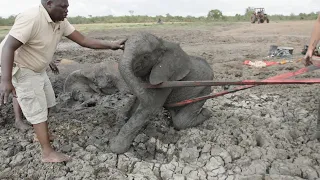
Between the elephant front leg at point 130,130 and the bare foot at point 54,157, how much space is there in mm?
471

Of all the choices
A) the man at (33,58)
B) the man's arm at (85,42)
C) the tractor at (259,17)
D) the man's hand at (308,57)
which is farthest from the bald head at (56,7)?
the tractor at (259,17)

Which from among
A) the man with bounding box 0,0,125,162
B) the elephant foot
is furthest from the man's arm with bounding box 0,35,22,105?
the elephant foot

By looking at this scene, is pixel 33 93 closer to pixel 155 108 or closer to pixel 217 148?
pixel 155 108

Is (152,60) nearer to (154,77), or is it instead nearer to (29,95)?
(154,77)

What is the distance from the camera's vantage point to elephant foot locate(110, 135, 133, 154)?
3.43 m

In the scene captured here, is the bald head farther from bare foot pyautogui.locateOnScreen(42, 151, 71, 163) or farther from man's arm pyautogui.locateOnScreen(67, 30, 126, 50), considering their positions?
bare foot pyautogui.locateOnScreen(42, 151, 71, 163)

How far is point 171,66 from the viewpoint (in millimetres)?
3551

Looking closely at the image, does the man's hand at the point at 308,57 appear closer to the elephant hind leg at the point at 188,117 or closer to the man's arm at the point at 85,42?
the elephant hind leg at the point at 188,117

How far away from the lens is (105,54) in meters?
9.61

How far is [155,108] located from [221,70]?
415 centimetres

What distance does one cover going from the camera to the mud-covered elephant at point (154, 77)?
10.6 feet

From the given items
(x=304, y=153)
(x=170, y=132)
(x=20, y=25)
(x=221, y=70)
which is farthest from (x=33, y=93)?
(x=221, y=70)

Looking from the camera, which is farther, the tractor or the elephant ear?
the tractor

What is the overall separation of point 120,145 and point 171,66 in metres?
0.95
